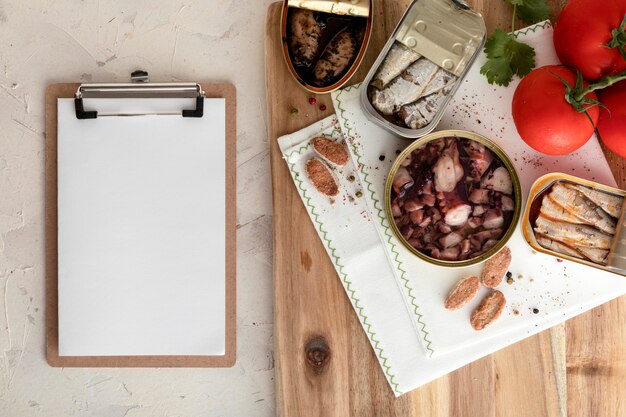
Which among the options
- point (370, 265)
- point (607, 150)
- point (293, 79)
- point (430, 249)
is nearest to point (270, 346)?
point (370, 265)

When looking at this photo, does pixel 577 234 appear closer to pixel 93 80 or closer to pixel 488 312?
pixel 488 312

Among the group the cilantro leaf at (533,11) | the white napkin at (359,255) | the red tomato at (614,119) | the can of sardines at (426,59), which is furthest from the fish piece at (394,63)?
the red tomato at (614,119)

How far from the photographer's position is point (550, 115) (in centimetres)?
88

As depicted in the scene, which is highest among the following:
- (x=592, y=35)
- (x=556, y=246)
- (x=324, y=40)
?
(x=592, y=35)

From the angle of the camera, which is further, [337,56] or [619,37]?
[337,56]

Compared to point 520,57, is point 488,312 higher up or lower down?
lower down

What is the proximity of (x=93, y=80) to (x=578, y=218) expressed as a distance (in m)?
0.91

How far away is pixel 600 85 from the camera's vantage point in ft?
2.72

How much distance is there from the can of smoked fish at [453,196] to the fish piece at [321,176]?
0.11 metres

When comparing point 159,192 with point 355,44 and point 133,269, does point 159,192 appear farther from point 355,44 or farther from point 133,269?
point 355,44

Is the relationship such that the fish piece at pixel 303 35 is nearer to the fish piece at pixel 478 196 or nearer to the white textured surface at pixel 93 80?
the white textured surface at pixel 93 80

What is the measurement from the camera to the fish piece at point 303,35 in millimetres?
968

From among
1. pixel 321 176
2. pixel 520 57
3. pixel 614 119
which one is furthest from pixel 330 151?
pixel 614 119

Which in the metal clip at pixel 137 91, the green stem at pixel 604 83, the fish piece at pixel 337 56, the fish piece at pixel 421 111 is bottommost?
the metal clip at pixel 137 91
